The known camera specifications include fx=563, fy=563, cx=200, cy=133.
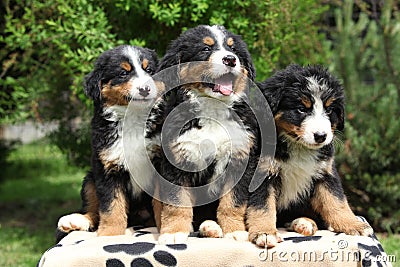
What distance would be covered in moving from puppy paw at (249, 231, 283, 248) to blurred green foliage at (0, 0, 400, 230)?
7.62 feet

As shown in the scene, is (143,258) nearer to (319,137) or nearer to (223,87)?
(223,87)

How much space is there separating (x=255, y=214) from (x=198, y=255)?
0.44 meters

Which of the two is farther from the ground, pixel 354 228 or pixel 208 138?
pixel 208 138

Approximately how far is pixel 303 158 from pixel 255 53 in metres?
2.22

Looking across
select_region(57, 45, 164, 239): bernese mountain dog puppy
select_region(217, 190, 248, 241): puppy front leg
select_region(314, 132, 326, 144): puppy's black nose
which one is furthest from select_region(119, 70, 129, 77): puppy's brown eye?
select_region(314, 132, 326, 144): puppy's black nose

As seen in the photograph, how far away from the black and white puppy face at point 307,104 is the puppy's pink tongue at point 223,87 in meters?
0.24

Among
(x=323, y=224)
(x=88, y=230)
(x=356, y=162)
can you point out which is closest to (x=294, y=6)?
(x=356, y=162)

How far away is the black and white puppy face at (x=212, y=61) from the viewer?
3514 millimetres

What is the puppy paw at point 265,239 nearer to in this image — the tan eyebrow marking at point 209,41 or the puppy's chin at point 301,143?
the puppy's chin at point 301,143

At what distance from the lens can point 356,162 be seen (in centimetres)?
680

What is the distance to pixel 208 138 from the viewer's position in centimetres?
356

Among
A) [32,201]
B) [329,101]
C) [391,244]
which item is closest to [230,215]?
[329,101]

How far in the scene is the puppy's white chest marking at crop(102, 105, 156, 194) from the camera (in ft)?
12.4

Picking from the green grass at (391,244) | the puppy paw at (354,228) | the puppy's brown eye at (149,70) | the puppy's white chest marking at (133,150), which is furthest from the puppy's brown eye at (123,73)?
the green grass at (391,244)
